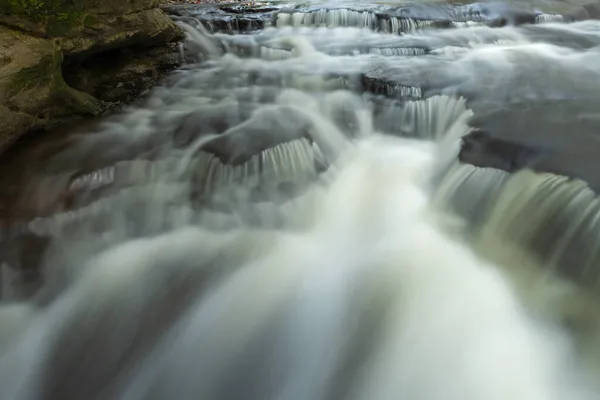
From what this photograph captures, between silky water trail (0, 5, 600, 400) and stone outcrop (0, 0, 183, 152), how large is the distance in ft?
1.52

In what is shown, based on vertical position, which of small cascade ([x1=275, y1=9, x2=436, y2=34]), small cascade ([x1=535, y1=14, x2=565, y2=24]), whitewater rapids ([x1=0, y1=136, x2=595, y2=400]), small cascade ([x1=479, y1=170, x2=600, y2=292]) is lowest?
whitewater rapids ([x1=0, y1=136, x2=595, y2=400])

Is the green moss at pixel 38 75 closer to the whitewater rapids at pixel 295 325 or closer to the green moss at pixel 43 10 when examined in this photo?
the green moss at pixel 43 10

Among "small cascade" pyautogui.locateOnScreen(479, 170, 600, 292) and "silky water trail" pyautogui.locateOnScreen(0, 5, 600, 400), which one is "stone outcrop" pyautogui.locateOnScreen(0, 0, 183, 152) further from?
"small cascade" pyautogui.locateOnScreen(479, 170, 600, 292)

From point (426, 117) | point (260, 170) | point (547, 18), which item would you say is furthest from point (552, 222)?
point (547, 18)

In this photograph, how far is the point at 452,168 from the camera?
401cm

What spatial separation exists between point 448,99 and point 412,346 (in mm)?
3116

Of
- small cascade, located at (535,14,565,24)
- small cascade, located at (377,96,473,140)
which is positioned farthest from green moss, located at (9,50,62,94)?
small cascade, located at (535,14,565,24)

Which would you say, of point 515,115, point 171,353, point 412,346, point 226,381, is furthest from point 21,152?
point 515,115

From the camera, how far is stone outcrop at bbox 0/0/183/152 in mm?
4051

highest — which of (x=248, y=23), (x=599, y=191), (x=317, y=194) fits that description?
(x=248, y=23)

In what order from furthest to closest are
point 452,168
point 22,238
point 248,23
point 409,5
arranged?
point 409,5, point 248,23, point 452,168, point 22,238

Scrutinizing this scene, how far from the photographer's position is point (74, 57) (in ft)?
16.5

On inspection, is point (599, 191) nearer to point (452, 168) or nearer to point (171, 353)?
point (452, 168)

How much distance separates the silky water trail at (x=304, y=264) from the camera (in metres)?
2.71
